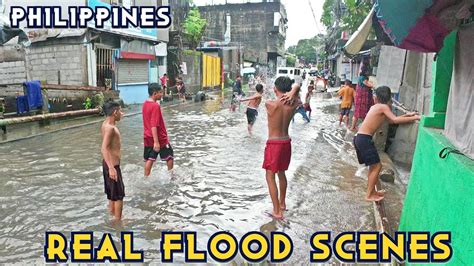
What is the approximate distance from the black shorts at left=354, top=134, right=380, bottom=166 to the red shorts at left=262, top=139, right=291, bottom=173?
1452mm

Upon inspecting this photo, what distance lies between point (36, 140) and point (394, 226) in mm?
9788

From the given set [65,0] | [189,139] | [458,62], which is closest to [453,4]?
[458,62]

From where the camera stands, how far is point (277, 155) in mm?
5070

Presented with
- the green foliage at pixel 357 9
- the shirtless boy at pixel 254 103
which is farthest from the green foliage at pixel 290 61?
the shirtless boy at pixel 254 103

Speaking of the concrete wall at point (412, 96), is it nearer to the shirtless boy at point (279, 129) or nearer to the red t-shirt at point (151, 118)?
the shirtless boy at point (279, 129)

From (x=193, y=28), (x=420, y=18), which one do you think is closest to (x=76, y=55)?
(x=193, y=28)

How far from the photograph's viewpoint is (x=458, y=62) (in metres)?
3.56

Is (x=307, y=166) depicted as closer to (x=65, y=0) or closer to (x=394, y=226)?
(x=394, y=226)

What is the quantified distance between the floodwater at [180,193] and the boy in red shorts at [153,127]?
0.56 meters

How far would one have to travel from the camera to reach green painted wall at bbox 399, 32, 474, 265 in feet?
8.37

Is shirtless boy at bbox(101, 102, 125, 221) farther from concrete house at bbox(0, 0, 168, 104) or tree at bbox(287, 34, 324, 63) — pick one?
tree at bbox(287, 34, 324, 63)

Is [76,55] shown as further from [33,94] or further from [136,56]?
[33,94]

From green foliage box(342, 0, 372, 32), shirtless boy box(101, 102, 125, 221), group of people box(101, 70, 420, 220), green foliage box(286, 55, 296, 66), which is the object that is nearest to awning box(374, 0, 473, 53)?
group of people box(101, 70, 420, 220)

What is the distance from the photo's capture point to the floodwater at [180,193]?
507 centimetres
